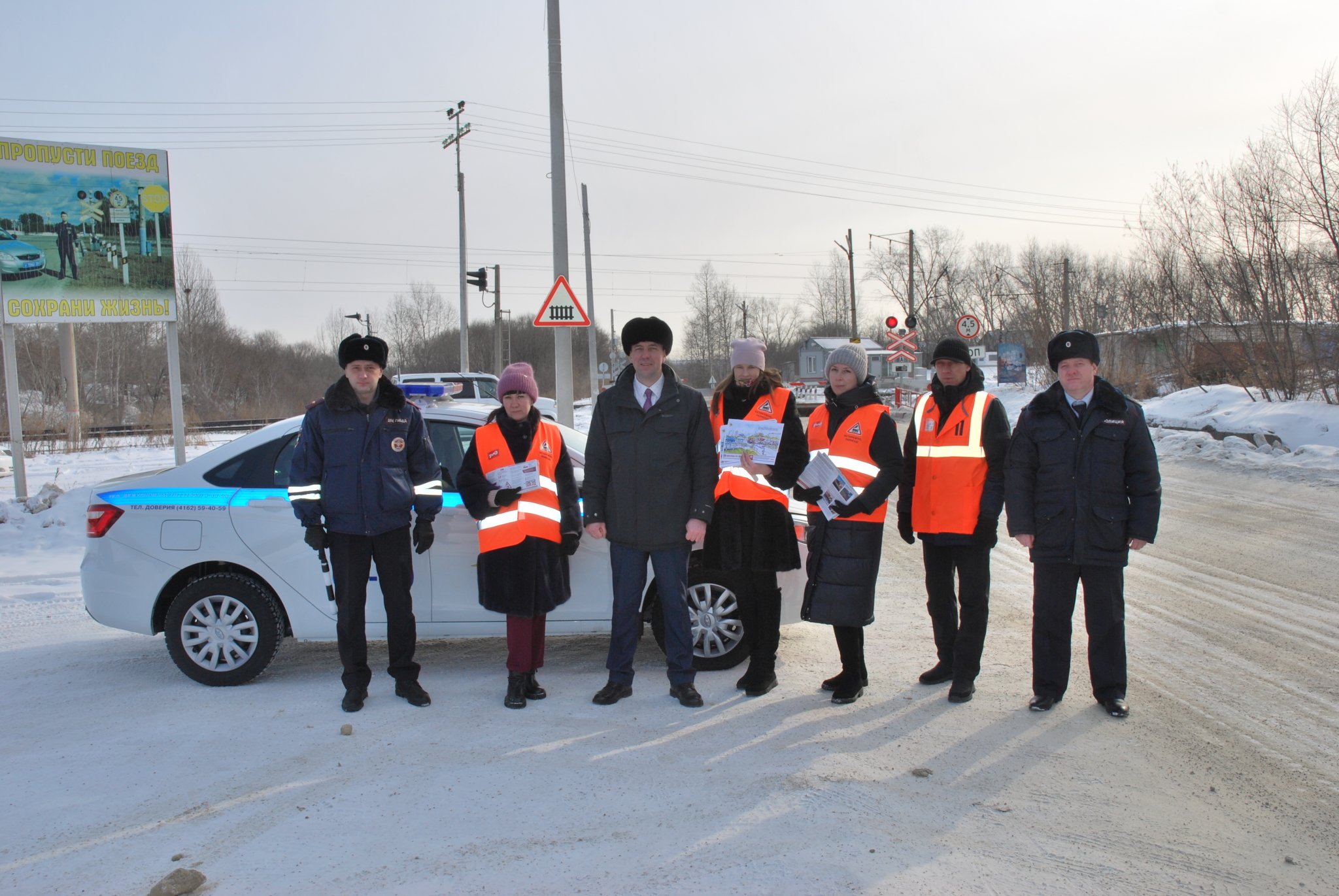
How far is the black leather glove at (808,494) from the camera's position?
4727 mm

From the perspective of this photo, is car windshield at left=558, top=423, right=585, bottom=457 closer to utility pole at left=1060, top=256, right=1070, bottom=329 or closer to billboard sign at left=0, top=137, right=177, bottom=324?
billboard sign at left=0, top=137, right=177, bottom=324

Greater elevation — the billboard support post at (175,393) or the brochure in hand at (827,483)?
the billboard support post at (175,393)

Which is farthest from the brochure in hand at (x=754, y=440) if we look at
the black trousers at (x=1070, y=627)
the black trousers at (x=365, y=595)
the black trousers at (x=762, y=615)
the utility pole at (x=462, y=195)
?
the utility pole at (x=462, y=195)

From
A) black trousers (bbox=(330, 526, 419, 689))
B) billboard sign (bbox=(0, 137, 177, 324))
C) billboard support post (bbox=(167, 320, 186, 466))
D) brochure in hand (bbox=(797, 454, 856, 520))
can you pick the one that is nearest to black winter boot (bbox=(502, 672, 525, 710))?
black trousers (bbox=(330, 526, 419, 689))

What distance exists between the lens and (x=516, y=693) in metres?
4.77

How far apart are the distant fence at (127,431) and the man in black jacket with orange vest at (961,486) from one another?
14291 mm

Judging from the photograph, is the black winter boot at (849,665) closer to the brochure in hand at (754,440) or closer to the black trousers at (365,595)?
the brochure in hand at (754,440)

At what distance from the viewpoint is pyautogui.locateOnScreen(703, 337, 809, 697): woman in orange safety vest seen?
15.7 ft

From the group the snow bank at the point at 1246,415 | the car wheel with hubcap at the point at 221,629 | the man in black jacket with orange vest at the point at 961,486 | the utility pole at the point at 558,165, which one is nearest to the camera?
the man in black jacket with orange vest at the point at 961,486

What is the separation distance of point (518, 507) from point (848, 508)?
69.2 inches

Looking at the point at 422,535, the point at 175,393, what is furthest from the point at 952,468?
the point at 175,393

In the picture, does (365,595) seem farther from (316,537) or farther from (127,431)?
(127,431)

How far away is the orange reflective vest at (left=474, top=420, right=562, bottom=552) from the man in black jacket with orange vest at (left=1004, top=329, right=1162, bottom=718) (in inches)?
95.6

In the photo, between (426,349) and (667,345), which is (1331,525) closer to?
(667,345)
